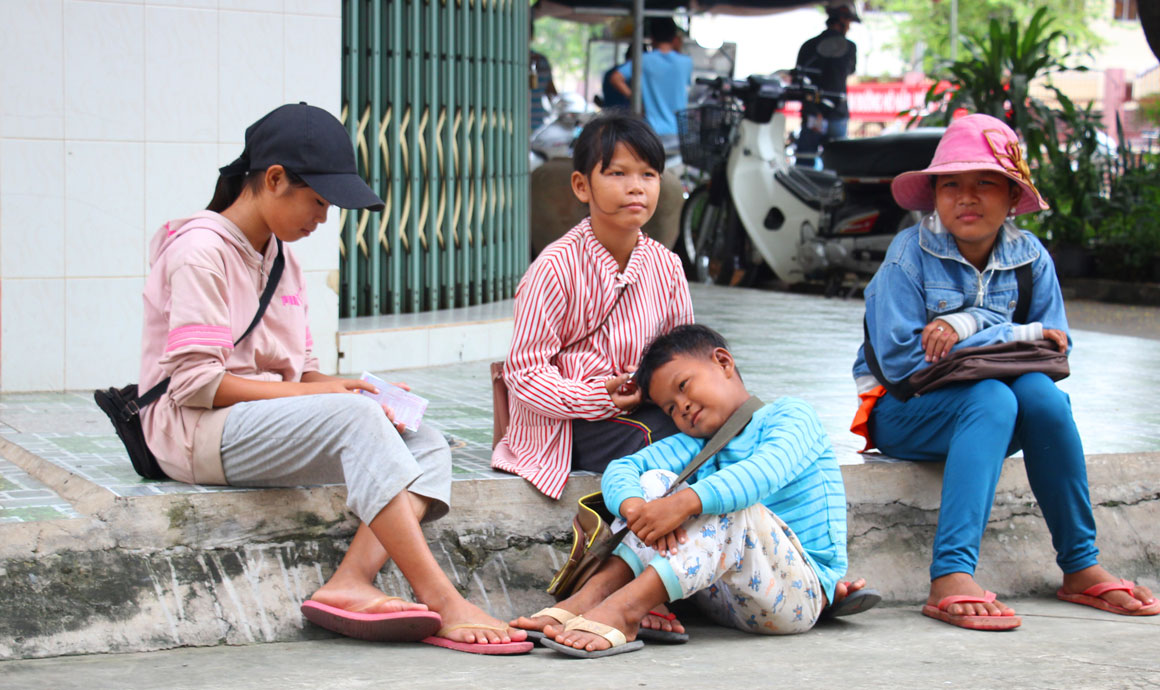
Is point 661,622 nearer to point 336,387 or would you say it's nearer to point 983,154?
point 336,387

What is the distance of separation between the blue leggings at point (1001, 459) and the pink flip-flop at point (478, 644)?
1.17 meters

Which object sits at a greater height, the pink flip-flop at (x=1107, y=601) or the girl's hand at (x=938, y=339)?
the girl's hand at (x=938, y=339)

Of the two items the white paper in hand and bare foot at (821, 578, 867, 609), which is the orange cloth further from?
the white paper in hand

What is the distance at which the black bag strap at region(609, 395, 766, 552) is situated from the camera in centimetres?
318

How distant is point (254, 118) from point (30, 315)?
43.8 inches

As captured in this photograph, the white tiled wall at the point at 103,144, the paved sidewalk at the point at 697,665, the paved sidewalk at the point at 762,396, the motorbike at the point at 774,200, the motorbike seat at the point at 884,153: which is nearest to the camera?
the paved sidewalk at the point at 697,665

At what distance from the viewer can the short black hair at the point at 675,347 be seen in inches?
131

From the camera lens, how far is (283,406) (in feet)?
10.2

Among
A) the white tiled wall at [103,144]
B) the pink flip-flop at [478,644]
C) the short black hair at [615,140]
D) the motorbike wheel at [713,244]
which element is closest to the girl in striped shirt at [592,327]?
the short black hair at [615,140]

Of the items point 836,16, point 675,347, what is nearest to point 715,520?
point 675,347

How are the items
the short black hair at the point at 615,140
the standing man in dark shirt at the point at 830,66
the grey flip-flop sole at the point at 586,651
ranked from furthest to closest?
1. the standing man in dark shirt at the point at 830,66
2. the short black hair at the point at 615,140
3. the grey flip-flop sole at the point at 586,651

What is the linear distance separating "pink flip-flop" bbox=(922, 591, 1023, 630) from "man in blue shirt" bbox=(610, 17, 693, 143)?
9.05 m

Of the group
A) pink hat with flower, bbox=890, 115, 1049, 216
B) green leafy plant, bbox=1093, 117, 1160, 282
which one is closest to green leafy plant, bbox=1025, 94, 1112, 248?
green leafy plant, bbox=1093, 117, 1160, 282

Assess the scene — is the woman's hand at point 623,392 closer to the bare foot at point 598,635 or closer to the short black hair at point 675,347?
the short black hair at point 675,347
